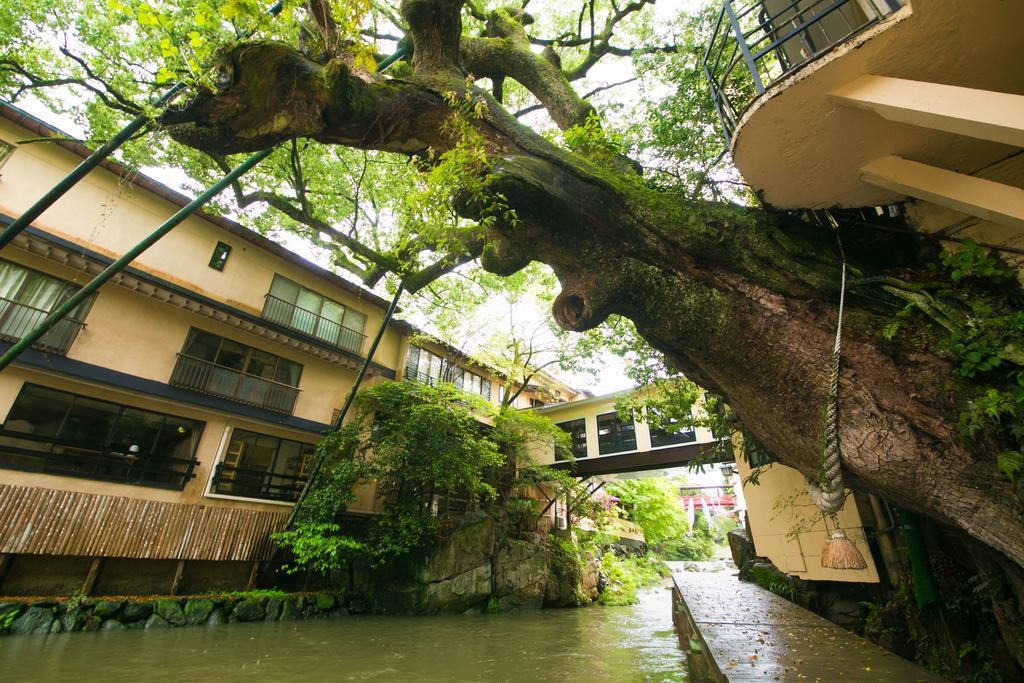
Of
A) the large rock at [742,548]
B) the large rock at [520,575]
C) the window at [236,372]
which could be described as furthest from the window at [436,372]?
the large rock at [742,548]

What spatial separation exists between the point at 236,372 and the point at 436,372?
7.62 m

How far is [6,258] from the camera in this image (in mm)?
9438

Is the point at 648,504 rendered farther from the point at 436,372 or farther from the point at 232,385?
the point at 232,385

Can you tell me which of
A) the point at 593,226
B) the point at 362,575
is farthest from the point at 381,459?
the point at 593,226

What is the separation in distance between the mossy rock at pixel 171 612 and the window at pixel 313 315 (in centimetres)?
760

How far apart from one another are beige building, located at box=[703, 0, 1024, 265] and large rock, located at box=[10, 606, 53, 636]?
491 inches

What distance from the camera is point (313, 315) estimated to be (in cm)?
1449

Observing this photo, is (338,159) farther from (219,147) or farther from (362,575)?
(362,575)

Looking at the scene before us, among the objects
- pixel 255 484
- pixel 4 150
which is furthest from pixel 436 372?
pixel 4 150

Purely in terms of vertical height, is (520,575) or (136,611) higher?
(520,575)

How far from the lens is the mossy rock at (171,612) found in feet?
27.4

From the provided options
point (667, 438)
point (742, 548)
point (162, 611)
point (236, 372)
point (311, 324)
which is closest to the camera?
point (162, 611)

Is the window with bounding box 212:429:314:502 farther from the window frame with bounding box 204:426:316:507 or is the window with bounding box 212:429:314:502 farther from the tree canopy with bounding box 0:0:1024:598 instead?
the tree canopy with bounding box 0:0:1024:598

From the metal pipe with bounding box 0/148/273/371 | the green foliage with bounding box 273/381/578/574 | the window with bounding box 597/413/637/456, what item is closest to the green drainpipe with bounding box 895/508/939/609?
the green foliage with bounding box 273/381/578/574
